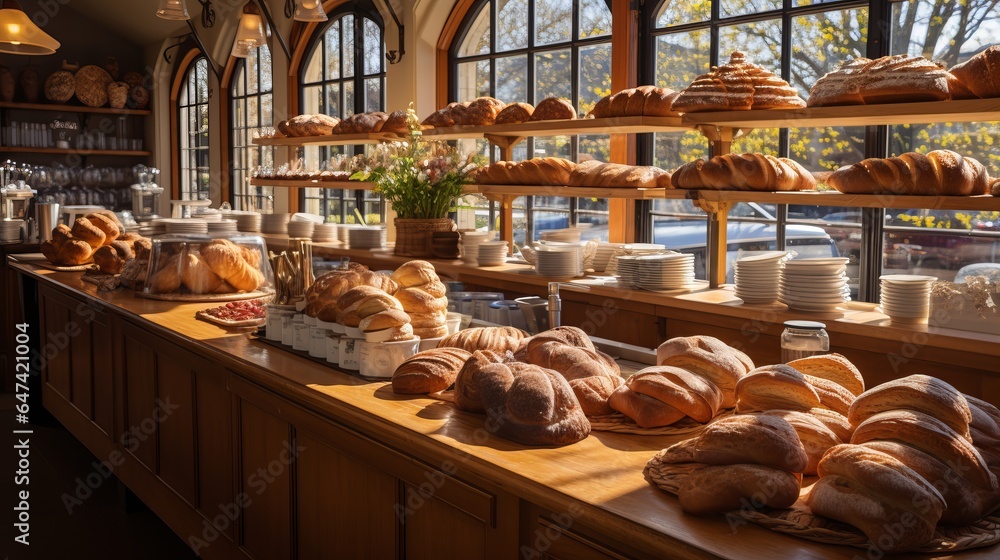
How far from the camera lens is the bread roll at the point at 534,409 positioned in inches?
60.8

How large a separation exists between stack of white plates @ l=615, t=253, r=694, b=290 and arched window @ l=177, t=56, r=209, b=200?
299 inches

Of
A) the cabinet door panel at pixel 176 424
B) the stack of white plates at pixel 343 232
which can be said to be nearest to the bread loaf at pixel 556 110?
the stack of white plates at pixel 343 232

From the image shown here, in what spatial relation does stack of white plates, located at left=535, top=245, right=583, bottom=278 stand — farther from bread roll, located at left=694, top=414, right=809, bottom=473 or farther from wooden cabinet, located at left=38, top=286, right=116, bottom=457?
bread roll, located at left=694, top=414, right=809, bottom=473

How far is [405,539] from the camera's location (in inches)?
71.7

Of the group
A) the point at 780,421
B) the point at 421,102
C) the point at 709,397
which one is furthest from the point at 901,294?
the point at 421,102

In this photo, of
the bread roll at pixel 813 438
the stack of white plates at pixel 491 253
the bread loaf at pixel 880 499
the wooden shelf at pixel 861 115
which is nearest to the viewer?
the bread loaf at pixel 880 499

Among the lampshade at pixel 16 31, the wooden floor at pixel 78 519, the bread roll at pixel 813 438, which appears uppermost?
the lampshade at pixel 16 31

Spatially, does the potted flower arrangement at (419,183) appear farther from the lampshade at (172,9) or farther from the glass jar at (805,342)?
the glass jar at (805,342)

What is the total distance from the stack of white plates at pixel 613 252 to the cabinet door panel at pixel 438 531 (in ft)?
7.30

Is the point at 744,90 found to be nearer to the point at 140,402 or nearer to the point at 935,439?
the point at 935,439

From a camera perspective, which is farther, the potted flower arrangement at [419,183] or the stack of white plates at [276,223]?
the stack of white plates at [276,223]

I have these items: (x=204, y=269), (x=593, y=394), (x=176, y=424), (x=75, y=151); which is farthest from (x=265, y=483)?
(x=75, y=151)

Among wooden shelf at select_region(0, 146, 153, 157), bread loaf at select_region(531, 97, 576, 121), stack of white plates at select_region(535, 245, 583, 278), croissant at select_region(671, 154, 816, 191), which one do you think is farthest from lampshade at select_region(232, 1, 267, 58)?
wooden shelf at select_region(0, 146, 153, 157)

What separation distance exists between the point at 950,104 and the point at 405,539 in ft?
7.30
